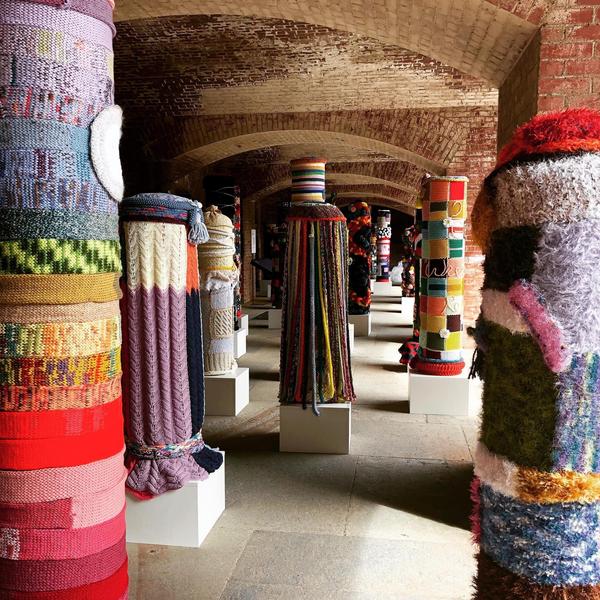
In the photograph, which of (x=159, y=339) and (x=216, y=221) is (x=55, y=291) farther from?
(x=216, y=221)

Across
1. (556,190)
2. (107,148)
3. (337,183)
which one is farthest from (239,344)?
(337,183)

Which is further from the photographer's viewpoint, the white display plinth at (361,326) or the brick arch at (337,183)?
the brick arch at (337,183)

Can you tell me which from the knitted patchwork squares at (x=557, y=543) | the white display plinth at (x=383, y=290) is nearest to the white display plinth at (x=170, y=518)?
the knitted patchwork squares at (x=557, y=543)

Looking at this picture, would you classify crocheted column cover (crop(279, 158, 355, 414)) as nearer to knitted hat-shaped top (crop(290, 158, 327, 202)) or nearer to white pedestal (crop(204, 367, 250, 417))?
knitted hat-shaped top (crop(290, 158, 327, 202))

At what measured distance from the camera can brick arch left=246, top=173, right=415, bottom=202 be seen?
1422 cm

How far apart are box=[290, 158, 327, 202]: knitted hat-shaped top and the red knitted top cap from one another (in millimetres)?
3562

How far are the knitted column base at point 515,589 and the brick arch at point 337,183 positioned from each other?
12.8 m

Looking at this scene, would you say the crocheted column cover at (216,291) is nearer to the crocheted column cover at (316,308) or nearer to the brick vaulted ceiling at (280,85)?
the crocheted column cover at (316,308)

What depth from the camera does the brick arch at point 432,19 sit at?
325 centimetres

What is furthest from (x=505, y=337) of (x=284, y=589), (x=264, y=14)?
(x=264, y=14)

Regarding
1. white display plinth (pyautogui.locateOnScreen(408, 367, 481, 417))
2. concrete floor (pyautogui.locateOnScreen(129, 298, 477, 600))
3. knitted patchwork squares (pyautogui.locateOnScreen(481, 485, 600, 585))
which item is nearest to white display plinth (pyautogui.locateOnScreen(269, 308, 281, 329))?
concrete floor (pyautogui.locateOnScreen(129, 298, 477, 600))

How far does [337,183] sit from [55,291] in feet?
55.0

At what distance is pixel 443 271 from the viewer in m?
5.31

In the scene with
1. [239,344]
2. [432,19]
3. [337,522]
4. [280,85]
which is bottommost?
[337,522]
